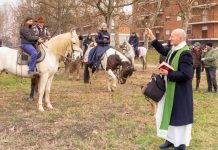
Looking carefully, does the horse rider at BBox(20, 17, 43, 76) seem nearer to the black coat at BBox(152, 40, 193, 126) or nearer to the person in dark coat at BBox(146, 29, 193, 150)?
the person in dark coat at BBox(146, 29, 193, 150)

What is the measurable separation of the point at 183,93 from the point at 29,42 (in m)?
4.92

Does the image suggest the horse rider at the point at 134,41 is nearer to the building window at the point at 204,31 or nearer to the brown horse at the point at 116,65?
the brown horse at the point at 116,65

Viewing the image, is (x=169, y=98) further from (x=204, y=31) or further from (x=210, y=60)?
(x=204, y=31)

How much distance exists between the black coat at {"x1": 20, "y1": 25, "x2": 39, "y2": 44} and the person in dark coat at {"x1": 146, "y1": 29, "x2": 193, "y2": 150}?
4.42 m

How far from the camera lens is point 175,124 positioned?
20.4ft

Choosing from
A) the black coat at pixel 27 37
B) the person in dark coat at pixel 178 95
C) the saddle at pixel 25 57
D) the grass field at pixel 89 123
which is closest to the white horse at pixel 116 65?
the grass field at pixel 89 123

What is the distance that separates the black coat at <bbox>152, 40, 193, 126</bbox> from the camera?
20.1ft

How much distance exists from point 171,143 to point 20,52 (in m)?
4.90

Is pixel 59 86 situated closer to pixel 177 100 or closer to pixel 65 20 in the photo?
pixel 177 100

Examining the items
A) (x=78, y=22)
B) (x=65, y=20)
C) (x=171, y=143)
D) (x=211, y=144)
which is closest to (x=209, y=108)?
(x=211, y=144)

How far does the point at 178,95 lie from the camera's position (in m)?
6.23

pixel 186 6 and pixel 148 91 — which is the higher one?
pixel 186 6

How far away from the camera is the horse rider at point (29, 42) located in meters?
9.62

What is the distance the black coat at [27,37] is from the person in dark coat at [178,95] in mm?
4423
